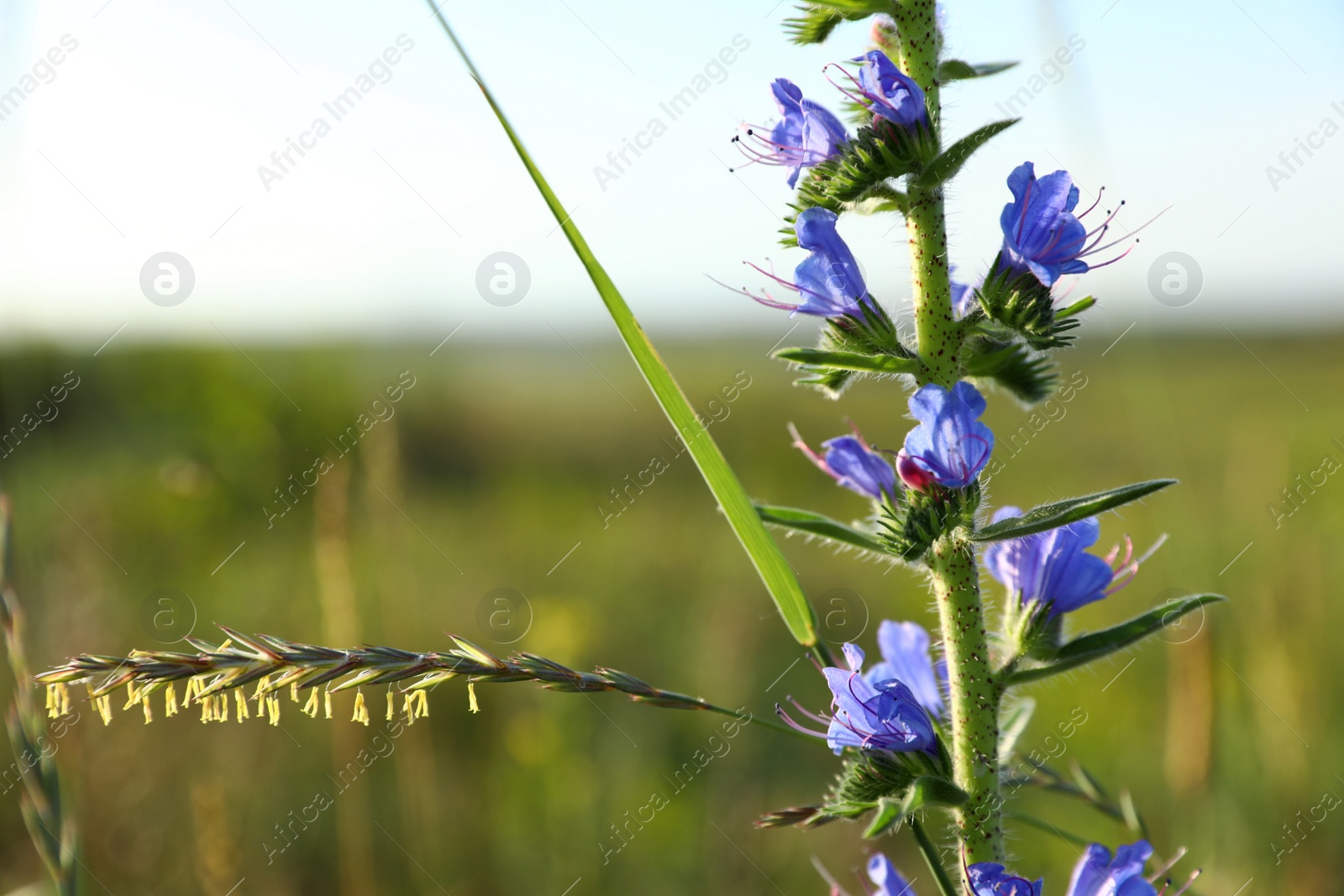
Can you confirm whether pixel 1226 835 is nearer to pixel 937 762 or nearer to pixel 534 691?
pixel 937 762

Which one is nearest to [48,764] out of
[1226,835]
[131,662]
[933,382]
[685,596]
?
[131,662]

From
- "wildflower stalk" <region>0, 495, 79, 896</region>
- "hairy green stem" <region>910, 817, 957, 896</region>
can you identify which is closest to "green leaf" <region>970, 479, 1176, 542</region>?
"hairy green stem" <region>910, 817, 957, 896</region>

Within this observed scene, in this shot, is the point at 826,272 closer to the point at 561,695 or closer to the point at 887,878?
the point at 887,878

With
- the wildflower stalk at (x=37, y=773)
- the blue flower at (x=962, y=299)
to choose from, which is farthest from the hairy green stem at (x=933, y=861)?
the wildflower stalk at (x=37, y=773)

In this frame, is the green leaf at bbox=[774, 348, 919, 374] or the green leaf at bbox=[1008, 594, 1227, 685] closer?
the green leaf at bbox=[1008, 594, 1227, 685]

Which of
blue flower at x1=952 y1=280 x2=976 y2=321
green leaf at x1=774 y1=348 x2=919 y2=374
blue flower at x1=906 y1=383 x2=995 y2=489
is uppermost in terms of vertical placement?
blue flower at x1=952 y1=280 x2=976 y2=321

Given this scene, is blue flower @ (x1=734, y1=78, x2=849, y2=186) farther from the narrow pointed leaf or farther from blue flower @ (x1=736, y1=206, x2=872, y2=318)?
the narrow pointed leaf
